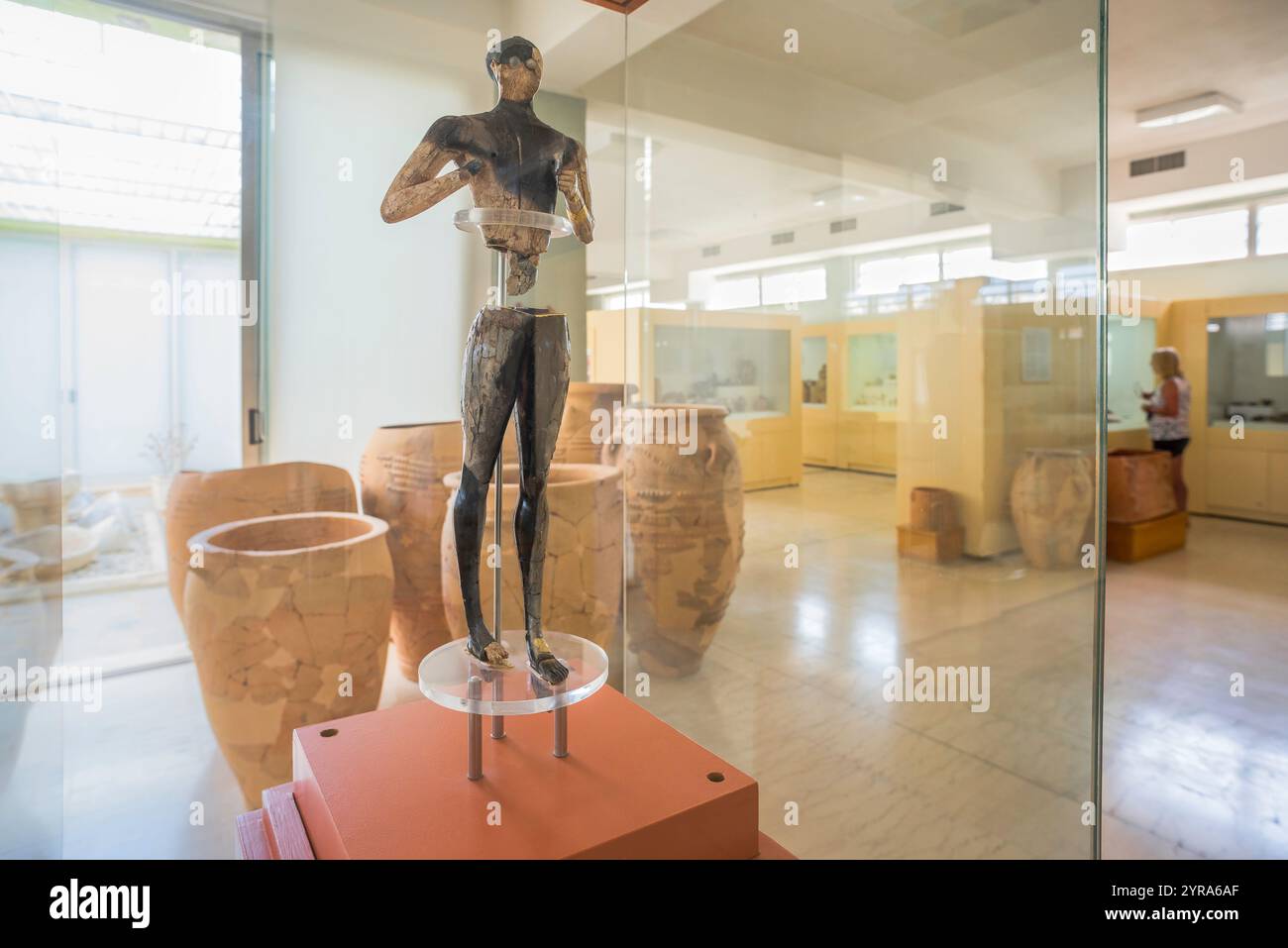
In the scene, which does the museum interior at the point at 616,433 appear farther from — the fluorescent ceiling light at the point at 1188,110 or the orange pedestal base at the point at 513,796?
the fluorescent ceiling light at the point at 1188,110

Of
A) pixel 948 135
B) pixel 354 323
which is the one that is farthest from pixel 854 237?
pixel 354 323

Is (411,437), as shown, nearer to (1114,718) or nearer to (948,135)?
(948,135)

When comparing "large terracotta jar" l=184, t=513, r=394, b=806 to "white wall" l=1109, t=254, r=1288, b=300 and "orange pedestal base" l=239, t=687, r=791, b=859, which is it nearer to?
"orange pedestal base" l=239, t=687, r=791, b=859

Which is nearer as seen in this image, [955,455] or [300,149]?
[955,455]

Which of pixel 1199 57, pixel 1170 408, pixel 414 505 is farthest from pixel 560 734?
pixel 1170 408

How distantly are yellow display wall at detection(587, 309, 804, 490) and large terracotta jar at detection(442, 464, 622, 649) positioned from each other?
477mm

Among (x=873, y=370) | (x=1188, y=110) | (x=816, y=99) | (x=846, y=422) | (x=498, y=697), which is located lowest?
(x=498, y=697)

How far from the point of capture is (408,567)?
8.02ft

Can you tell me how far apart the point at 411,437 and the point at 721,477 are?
104 cm

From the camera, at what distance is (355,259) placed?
242 centimetres

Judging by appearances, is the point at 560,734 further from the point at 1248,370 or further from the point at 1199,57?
the point at 1248,370

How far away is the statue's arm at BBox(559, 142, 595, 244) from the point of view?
128cm

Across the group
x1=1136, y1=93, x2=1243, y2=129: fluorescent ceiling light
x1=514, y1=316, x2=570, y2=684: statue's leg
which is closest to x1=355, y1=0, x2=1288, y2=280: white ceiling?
x1=514, y1=316, x2=570, y2=684: statue's leg

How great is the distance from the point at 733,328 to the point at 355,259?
1242mm
